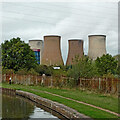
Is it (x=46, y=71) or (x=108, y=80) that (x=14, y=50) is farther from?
(x=108, y=80)

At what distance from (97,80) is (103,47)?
34167 millimetres

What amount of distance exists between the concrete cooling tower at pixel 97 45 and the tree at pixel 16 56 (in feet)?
50.3

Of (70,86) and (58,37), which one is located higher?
(58,37)

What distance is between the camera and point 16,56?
38094mm

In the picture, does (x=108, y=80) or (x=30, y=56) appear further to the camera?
(x=30, y=56)

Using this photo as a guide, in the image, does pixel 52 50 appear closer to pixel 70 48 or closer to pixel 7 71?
pixel 70 48

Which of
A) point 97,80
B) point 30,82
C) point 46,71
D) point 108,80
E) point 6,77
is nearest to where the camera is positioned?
point 108,80

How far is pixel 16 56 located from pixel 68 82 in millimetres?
18209

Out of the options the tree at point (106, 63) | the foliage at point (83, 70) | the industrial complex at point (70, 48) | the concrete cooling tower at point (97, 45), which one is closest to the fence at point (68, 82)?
the foliage at point (83, 70)

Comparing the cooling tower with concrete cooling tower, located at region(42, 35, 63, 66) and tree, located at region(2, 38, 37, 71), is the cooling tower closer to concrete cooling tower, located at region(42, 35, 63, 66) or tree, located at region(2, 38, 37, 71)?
concrete cooling tower, located at region(42, 35, 63, 66)

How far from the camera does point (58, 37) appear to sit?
159ft

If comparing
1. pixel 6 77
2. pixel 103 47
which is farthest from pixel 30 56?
pixel 103 47

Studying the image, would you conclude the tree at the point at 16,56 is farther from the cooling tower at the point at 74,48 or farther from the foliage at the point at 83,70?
the foliage at the point at 83,70

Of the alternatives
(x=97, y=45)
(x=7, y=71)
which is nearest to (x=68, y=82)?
(x=7, y=71)
